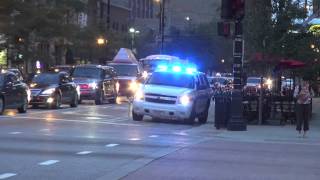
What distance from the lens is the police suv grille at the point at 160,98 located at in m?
22.6

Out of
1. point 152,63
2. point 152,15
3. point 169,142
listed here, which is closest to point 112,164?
point 169,142

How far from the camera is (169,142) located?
16.1 m

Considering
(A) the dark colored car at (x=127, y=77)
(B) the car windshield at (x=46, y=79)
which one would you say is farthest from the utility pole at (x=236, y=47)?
(A) the dark colored car at (x=127, y=77)

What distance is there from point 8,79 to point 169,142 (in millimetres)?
10498

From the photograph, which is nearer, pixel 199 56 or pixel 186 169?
pixel 186 169

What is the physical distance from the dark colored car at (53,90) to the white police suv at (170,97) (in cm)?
651

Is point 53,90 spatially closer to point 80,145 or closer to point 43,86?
point 43,86

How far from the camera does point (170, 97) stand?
22625 mm

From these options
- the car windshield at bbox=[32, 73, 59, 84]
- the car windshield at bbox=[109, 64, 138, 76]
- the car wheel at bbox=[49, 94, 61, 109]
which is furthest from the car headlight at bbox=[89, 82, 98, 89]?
the car windshield at bbox=[109, 64, 138, 76]

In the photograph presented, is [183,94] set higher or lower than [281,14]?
lower

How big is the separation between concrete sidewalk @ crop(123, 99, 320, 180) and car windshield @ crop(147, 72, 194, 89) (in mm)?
4318

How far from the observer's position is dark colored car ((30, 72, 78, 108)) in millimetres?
28816

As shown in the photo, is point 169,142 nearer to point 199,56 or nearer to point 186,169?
point 186,169

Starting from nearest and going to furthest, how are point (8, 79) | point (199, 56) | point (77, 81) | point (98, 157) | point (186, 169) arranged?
1. point (186, 169)
2. point (98, 157)
3. point (8, 79)
4. point (77, 81)
5. point (199, 56)
